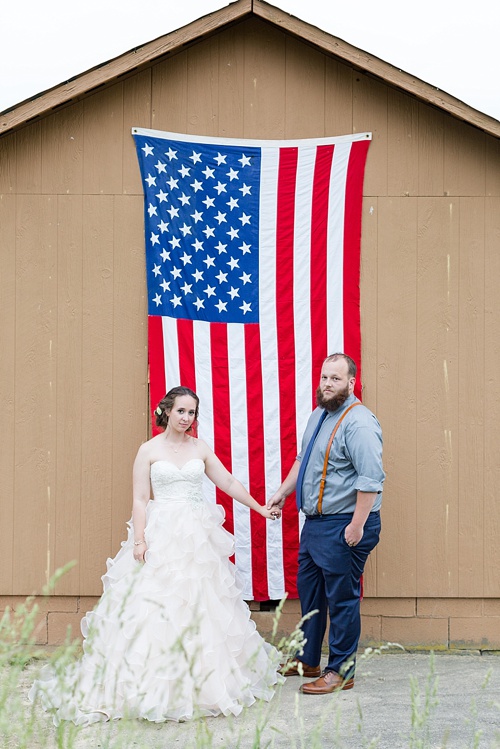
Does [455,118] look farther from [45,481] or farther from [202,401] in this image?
[45,481]

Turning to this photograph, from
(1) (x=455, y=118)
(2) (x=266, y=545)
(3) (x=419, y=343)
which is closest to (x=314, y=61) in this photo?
(1) (x=455, y=118)

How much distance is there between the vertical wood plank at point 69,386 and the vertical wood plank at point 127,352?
26 centimetres

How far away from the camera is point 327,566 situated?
4.95m

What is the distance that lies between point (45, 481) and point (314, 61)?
3.66 meters

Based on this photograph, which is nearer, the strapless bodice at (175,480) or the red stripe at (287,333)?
the strapless bodice at (175,480)

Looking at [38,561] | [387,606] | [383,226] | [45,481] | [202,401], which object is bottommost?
[387,606]

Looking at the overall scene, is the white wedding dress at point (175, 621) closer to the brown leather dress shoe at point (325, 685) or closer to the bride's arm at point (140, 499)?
the bride's arm at point (140, 499)

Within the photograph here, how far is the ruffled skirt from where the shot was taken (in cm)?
436

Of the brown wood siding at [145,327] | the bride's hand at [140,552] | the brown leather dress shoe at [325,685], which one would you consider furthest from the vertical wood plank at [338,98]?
the brown leather dress shoe at [325,685]

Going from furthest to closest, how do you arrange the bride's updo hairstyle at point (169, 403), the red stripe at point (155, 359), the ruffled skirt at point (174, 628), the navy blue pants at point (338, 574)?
the red stripe at point (155, 359)
the bride's updo hairstyle at point (169, 403)
the navy blue pants at point (338, 574)
the ruffled skirt at point (174, 628)

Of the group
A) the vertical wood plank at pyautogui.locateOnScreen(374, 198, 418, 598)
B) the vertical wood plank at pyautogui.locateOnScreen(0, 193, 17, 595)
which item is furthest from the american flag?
the vertical wood plank at pyautogui.locateOnScreen(0, 193, 17, 595)

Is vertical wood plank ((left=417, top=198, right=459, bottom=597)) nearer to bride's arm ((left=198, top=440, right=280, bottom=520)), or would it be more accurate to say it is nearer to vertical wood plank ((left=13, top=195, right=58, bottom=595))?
bride's arm ((left=198, top=440, right=280, bottom=520))

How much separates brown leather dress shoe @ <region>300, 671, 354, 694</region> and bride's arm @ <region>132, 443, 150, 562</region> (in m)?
1.28

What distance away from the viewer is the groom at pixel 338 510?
484 centimetres
